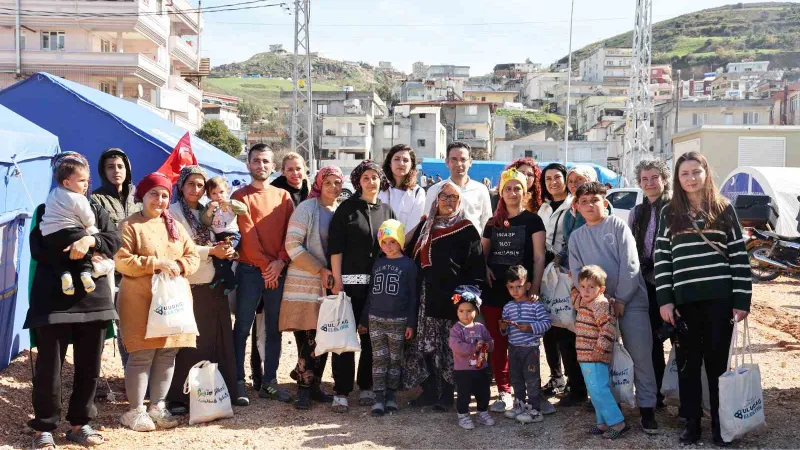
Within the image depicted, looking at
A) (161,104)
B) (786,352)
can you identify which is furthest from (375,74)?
(786,352)

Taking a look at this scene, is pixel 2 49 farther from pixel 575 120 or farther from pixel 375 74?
pixel 375 74

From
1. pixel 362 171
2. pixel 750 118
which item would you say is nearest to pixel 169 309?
pixel 362 171

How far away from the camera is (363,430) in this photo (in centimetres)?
553

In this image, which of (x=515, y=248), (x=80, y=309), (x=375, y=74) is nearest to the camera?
(x=80, y=309)

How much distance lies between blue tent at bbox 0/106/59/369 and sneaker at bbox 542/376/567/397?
4501mm

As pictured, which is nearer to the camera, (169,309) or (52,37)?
(169,309)

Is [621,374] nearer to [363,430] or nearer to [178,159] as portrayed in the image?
[363,430]

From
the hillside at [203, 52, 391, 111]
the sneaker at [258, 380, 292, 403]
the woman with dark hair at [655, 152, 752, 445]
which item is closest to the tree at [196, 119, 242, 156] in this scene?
the sneaker at [258, 380, 292, 403]

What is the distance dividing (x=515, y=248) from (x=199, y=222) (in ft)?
7.86

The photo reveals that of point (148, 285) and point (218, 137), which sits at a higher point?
point (218, 137)

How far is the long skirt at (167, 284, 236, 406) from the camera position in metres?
5.85

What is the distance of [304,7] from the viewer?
28.1 meters

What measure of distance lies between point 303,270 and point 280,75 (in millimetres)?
162806

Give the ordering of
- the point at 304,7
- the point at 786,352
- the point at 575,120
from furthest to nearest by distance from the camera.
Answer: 1. the point at 575,120
2. the point at 304,7
3. the point at 786,352
